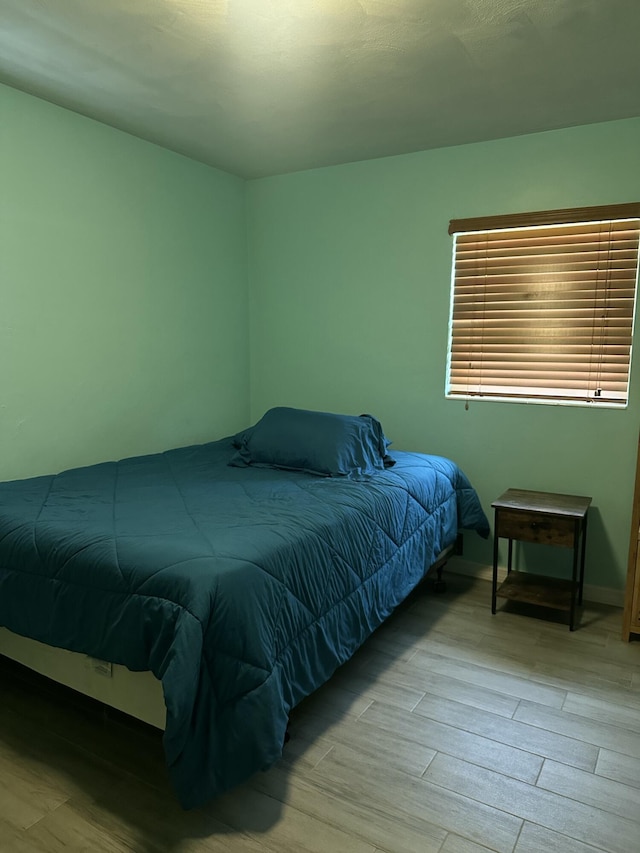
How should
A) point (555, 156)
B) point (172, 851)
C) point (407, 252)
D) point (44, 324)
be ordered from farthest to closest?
point (407, 252) < point (555, 156) < point (44, 324) < point (172, 851)

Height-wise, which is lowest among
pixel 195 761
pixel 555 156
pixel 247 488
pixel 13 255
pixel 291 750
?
pixel 291 750

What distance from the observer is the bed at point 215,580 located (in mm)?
Answer: 1583

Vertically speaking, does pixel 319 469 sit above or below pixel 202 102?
→ below

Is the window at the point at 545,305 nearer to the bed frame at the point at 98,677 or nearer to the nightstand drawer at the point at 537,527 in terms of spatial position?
the nightstand drawer at the point at 537,527

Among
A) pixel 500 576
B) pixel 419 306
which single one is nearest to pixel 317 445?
pixel 419 306

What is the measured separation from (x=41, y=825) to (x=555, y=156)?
3501mm

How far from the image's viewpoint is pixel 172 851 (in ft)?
5.12

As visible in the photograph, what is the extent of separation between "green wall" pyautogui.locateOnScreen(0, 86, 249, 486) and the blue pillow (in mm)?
700

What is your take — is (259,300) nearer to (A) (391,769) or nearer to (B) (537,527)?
(B) (537,527)

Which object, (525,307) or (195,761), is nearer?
(195,761)

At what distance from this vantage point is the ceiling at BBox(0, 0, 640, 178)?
1982mm

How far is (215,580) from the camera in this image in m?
1.67

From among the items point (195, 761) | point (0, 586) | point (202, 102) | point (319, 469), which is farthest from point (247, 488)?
point (202, 102)

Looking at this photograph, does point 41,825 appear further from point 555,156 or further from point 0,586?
point 555,156
